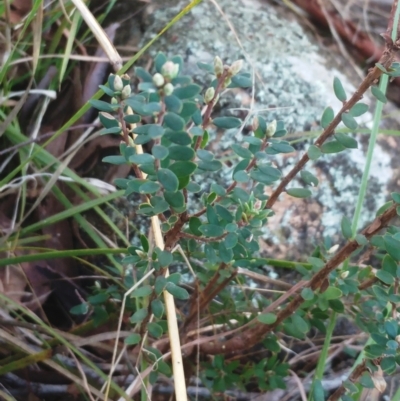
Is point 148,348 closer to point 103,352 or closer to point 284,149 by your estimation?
point 103,352

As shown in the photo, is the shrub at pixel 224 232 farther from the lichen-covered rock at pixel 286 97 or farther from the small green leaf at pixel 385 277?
the lichen-covered rock at pixel 286 97

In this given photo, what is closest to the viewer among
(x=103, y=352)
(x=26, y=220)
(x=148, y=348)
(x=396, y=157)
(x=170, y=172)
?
(x=170, y=172)

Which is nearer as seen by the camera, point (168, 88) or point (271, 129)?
point (168, 88)

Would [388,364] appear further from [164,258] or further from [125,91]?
[125,91]

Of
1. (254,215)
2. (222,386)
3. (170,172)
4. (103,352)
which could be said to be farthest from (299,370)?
(170,172)

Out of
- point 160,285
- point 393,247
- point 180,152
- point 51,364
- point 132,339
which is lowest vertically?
point 51,364

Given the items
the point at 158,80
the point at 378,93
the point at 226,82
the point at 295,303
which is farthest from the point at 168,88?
the point at 295,303
